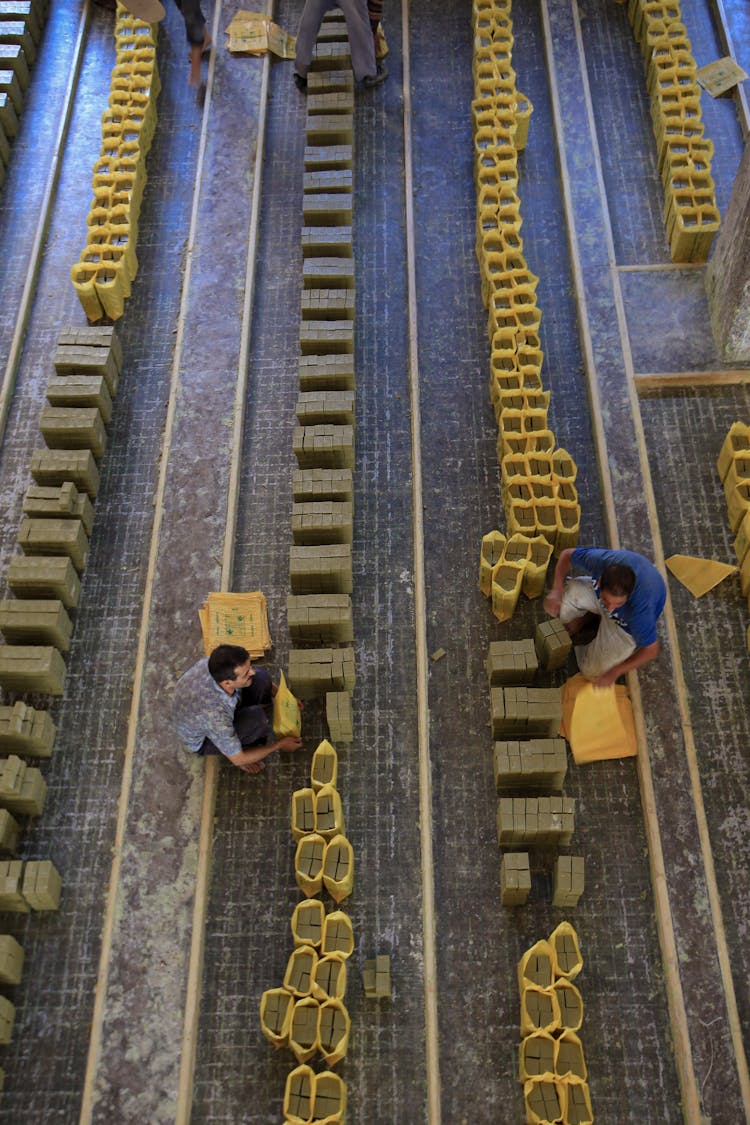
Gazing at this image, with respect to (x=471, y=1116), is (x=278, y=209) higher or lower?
higher

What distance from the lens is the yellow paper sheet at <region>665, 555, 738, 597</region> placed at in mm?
6262

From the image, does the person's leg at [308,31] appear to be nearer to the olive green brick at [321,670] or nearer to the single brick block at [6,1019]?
the olive green brick at [321,670]

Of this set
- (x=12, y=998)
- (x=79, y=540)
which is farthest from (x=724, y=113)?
(x=12, y=998)

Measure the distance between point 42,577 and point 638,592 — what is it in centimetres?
343

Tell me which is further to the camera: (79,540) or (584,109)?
(584,109)

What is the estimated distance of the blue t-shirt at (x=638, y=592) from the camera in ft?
17.6

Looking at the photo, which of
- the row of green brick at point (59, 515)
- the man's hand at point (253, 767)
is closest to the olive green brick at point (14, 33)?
the row of green brick at point (59, 515)

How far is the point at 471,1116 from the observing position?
5016mm

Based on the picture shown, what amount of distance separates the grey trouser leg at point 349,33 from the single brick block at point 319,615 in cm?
472

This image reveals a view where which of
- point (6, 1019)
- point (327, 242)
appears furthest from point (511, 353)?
point (6, 1019)

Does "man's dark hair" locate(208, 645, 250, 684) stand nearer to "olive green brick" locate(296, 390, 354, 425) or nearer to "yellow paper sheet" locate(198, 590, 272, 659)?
"yellow paper sheet" locate(198, 590, 272, 659)

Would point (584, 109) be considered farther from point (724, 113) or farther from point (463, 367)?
point (463, 367)

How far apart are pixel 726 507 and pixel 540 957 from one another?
10.1ft

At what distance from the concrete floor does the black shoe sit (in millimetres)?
93
